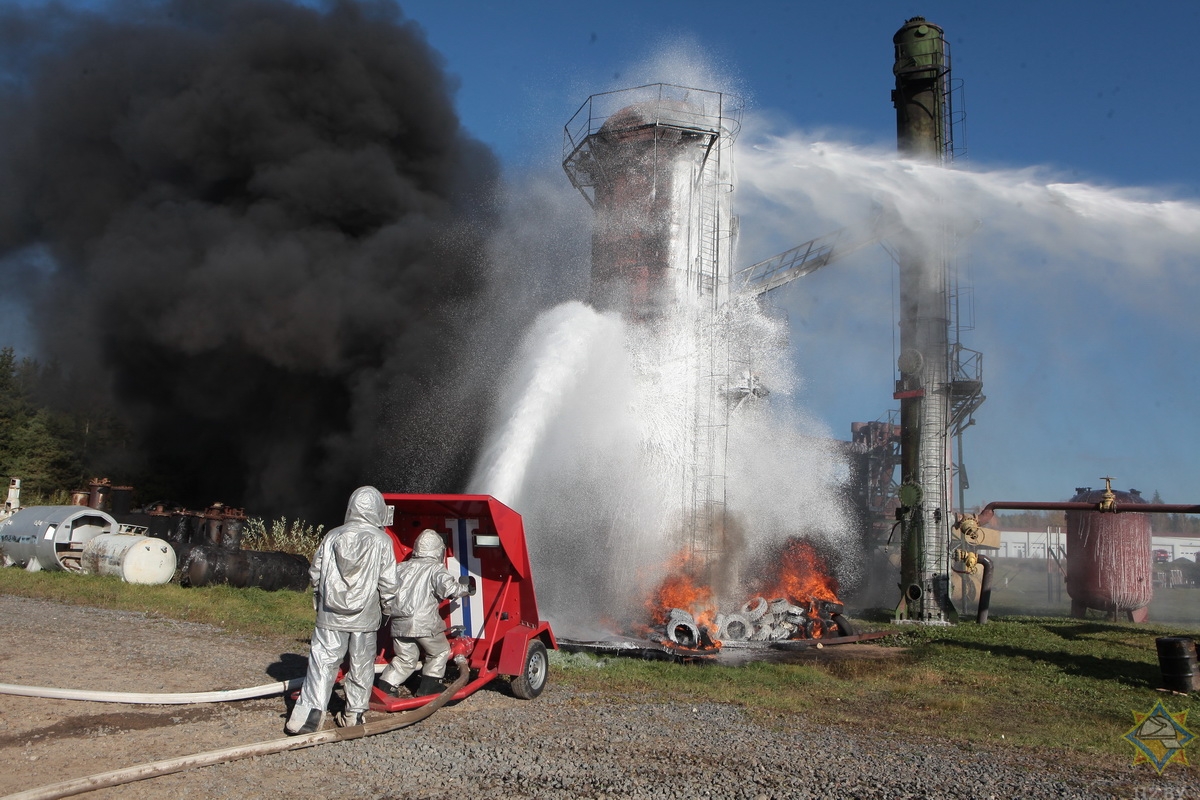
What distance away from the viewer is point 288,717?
6.77 meters

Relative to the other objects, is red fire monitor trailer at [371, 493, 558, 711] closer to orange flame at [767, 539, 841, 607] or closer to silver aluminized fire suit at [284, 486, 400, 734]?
silver aluminized fire suit at [284, 486, 400, 734]

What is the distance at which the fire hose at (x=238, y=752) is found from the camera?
4535mm

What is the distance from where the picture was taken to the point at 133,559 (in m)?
17.6

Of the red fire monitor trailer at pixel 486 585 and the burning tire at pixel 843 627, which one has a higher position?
the red fire monitor trailer at pixel 486 585

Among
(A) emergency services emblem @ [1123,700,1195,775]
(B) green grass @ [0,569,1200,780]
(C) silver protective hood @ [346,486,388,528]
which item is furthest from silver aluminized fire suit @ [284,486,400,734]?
(A) emergency services emblem @ [1123,700,1195,775]

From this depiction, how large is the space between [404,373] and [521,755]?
18.4 meters

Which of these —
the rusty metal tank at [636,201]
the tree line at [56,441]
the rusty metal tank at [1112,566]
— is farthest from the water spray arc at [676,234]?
the tree line at [56,441]

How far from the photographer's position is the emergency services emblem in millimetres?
6715

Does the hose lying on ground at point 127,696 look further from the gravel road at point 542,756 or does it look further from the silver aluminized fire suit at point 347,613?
the silver aluminized fire suit at point 347,613

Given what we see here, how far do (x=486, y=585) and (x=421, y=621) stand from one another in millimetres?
1203

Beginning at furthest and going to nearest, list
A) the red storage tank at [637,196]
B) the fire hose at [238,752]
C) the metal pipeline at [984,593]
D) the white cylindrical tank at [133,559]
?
the red storage tank at [637,196] < the metal pipeline at [984,593] < the white cylindrical tank at [133,559] < the fire hose at [238,752]

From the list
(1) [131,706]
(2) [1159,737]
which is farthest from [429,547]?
(2) [1159,737]

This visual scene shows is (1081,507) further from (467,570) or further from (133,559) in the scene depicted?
(133,559)

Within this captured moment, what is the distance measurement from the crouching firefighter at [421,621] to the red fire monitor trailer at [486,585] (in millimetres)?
368
